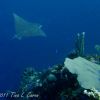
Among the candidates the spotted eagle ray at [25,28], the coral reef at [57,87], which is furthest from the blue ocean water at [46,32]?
the coral reef at [57,87]

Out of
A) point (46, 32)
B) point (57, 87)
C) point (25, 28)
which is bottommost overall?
point (57, 87)

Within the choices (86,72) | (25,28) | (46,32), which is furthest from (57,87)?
(46,32)

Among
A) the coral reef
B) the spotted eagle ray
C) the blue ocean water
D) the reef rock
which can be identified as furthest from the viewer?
the spotted eagle ray

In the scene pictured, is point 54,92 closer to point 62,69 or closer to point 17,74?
point 62,69

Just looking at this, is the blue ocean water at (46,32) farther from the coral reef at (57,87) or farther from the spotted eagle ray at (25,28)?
the coral reef at (57,87)

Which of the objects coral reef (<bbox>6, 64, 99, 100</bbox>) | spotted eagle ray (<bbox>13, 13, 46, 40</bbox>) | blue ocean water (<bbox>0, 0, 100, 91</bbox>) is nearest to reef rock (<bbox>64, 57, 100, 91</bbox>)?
coral reef (<bbox>6, 64, 99, 100</bbox>)

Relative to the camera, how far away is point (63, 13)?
20094 millimetres

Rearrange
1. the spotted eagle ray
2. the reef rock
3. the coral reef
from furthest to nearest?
the spotted eagle ray → the coral reef → the reef rock

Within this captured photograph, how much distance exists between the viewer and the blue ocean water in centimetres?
1262

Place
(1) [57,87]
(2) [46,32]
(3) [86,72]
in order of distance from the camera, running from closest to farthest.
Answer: (3) [86,72] < (1) [57,87] < (2) [46,32]

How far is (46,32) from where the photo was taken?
661 inches

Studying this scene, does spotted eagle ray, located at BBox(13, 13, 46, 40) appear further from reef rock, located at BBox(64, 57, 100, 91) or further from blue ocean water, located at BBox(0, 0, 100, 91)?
reef rock, located at BBox(64, 57, 100, 91)

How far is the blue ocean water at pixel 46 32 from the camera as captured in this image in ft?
41.4

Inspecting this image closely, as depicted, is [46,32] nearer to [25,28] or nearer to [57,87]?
[25,28]
